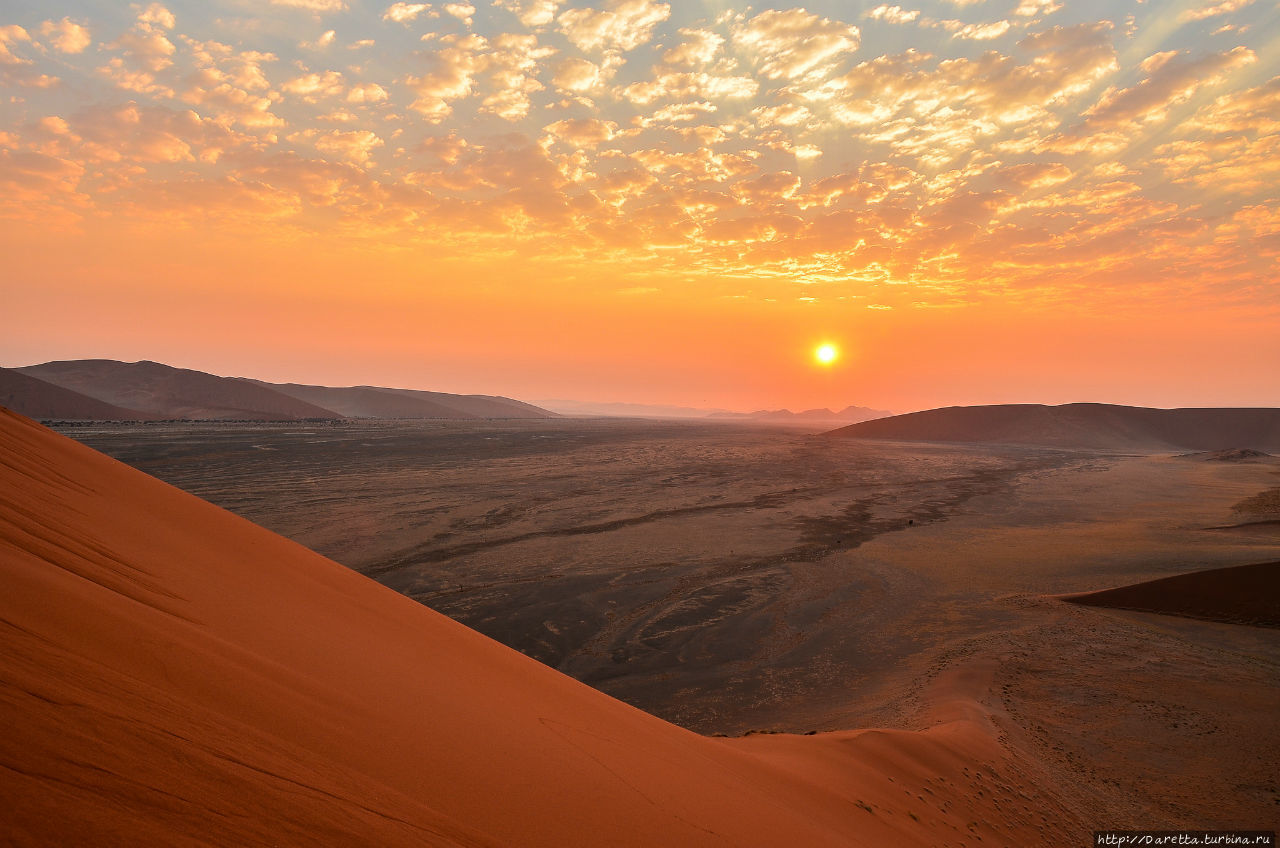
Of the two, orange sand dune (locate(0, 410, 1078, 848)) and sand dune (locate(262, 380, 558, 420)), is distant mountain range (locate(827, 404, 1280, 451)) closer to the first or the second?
orange sand dune (locate(0, 410, 1078, 848))

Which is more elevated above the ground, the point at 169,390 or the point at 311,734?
the point at 169,390

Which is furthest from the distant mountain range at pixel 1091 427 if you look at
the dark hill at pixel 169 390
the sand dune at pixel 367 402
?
the sand dune at pixel 367 402

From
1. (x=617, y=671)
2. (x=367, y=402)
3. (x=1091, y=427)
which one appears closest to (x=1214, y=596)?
(x=617, y=671)

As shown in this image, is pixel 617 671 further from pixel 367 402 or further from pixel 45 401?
pixel 367 402

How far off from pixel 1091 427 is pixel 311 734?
107 meters

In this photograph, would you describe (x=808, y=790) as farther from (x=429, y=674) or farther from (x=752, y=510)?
(x=752, y=510)

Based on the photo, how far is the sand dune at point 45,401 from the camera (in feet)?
230

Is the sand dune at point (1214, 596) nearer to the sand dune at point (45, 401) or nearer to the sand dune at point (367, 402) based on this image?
the sand dune at point (45, 401)

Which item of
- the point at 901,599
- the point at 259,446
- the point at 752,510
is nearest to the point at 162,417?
the point at 259,446

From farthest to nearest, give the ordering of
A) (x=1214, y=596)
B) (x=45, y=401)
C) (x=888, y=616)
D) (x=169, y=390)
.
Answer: (x=169, y=390) < (x=45, y=401) < (x=888, y=616) < (x=1214, y=596)

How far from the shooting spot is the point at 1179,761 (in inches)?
275

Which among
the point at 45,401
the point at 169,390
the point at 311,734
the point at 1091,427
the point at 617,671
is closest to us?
the point at 311,734

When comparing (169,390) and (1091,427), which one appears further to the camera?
(169,390)

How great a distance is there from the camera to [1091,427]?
283 feet
